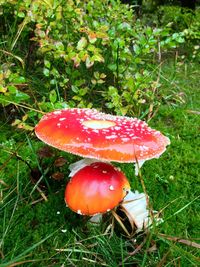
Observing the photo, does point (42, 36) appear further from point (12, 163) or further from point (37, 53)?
point (12, 163)

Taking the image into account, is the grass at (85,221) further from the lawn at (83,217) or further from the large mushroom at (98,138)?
the large mushroom at (98,138)

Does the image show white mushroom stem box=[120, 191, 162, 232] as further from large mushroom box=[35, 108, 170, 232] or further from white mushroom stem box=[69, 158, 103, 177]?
white mushroom stem box=[69, 158, 103, 177]

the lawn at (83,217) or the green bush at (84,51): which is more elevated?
the green bush at (84,51)

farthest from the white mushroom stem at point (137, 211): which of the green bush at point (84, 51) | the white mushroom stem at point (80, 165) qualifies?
the green bush at point (84, 51)

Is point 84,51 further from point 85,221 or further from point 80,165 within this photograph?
point 85,221

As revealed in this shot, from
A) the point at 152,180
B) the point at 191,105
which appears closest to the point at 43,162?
the point at 152,180

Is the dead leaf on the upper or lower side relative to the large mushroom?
lower

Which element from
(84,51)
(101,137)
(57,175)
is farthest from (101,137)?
(84,51)

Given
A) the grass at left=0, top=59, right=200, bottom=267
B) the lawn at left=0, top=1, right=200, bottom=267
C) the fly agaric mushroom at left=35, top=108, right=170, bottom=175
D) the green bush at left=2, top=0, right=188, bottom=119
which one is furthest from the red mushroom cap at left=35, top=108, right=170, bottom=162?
the green bush at left=2, top=0, right=188, bottom=119
